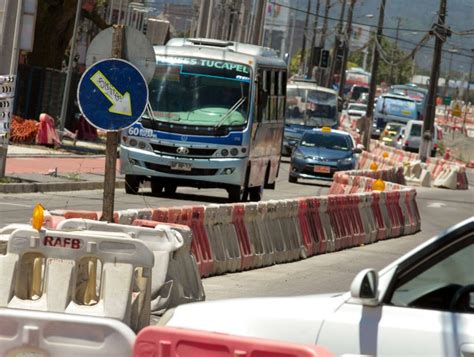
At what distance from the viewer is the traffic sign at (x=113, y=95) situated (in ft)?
44.8

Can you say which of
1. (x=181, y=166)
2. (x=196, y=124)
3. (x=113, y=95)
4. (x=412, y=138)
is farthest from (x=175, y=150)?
(x=412, y=138)

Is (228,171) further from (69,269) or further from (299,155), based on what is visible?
(69,269)

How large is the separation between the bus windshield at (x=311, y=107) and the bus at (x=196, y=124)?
2653cm

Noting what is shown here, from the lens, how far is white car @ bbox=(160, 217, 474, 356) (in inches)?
243

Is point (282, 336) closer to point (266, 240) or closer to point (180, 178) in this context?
point (266, 240)

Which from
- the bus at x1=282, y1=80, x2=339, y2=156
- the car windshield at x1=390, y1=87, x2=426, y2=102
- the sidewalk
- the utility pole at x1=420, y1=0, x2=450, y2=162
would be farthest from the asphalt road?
the car windshield at x1=390, y1=87, x2=426, y2=102

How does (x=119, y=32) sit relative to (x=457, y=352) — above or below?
above

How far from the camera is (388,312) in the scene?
6309 mm

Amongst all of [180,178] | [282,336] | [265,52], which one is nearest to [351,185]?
[265,52]

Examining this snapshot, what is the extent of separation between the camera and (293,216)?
795 inches

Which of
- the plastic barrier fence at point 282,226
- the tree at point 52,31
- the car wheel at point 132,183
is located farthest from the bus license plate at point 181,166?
the tree at point 52,31

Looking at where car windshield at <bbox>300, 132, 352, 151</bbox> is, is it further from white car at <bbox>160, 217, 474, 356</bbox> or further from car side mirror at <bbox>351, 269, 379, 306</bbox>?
car side mirror at <bbox>351, 269, 379, 306</bbox>

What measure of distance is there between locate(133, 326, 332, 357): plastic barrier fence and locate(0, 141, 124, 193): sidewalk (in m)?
19.2

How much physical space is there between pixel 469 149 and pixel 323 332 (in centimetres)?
7903
